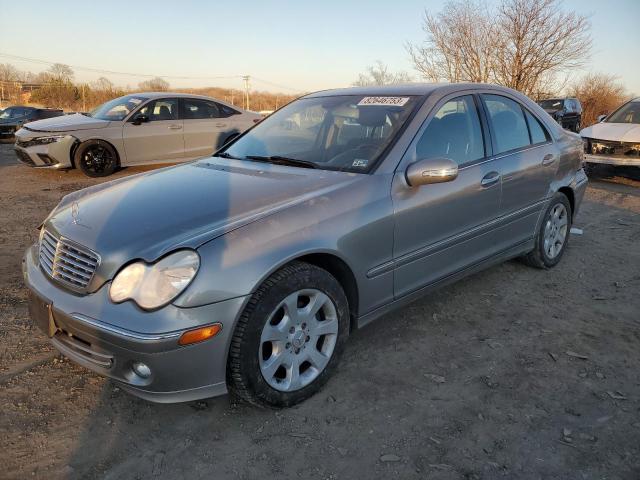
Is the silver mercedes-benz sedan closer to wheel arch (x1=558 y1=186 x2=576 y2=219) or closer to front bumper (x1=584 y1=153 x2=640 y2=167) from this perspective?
wheel arch (x1=558 y1=186 x2=576 y2=219)

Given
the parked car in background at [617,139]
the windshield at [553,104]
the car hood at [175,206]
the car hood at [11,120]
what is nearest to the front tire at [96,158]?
the car hood at [175,206]

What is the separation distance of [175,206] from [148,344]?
0.81m

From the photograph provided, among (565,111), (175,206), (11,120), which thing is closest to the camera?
(175,206)

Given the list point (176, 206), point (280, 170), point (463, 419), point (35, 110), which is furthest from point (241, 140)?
point (35, 110)

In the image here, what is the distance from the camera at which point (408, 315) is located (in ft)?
11.7

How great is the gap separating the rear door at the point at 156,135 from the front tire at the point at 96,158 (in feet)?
0.94

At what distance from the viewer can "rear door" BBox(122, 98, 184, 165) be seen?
351 inches

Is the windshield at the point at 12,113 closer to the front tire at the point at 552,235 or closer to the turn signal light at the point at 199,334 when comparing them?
the front tire at the point at 552,235

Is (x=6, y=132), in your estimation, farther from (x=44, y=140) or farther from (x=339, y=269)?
(x=339, y=269)

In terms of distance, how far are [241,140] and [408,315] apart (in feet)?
6.07

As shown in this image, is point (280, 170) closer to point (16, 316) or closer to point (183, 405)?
point (183, 405)

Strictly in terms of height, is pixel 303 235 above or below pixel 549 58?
below

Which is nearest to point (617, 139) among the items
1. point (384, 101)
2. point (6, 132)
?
point (384, 101)

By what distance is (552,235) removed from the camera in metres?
4.46
